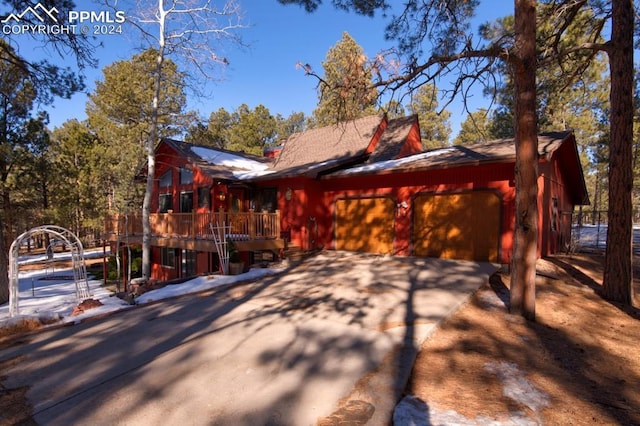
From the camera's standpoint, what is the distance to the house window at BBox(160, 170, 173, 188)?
1724 cm

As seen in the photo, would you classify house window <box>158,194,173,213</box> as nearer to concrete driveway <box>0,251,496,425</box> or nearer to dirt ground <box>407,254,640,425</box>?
concrete driveway <box>0,251,496,425</box>

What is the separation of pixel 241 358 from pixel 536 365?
3.80 m

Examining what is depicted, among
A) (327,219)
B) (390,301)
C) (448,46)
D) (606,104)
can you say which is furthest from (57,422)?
(606,104)

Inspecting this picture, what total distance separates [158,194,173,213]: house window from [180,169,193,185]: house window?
58.5 inches

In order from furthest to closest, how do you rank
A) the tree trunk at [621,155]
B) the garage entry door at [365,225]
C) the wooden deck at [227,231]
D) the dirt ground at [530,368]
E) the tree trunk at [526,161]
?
the garage entry door at [365,225] < the wooden deck at [227,231] < the tree trunk at [621,155] < the tree trunk at [526,161] < the dirt ground at [530,368]

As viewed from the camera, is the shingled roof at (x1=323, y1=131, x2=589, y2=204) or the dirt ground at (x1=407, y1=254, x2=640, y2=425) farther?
the shingled roof at (x1=323, y1=131, x2=589, y2=204)

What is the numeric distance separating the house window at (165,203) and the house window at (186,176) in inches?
58.5

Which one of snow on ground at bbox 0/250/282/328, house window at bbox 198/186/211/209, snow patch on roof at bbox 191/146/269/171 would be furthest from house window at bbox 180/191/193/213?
snow on ground at bbox 0/250/282/328

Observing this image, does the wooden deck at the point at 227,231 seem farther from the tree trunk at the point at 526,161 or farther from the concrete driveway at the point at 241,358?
the tree trunk at the point at 526,161

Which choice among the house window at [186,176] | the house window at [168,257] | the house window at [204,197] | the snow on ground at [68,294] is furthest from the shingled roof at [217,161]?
the snow on ground at [68,294]

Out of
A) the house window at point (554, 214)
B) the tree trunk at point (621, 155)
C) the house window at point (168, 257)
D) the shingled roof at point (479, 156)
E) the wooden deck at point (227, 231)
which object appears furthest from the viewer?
the house window at point (168, 257)

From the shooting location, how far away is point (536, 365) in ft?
13.7

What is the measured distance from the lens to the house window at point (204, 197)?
1463 cm

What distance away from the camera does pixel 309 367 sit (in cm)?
405
